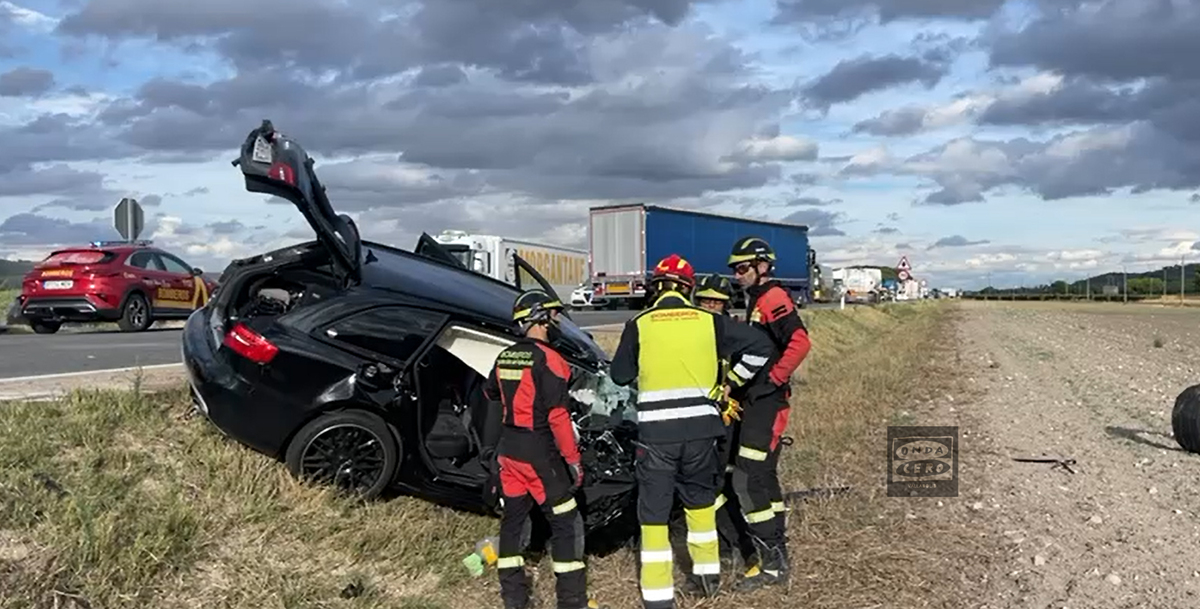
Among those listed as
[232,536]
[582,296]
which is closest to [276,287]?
[232,536]

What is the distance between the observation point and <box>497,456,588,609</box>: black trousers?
17.1 ft

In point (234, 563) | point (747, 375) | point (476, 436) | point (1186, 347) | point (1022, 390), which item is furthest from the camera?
point (1186, 347)

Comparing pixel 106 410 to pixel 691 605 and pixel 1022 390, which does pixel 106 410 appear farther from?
pixel 1022 390

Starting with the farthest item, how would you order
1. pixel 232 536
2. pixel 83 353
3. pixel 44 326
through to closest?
pixel 44 326 < pixel 83 353 < pixel 232 536

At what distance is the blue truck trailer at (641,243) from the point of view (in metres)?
34.8

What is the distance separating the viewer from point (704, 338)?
5.32 meters

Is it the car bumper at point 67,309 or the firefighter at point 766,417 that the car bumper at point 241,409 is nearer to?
the firefighter at point 766,417

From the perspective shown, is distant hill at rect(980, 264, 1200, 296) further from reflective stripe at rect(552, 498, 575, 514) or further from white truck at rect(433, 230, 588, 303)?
reflective stripe at rect(552, 498, 575, 514)

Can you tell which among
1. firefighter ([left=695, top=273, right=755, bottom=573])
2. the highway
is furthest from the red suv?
firefighter ([left=695, top=273, right=755, bottom=573])

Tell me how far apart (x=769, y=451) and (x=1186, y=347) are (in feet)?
85.3

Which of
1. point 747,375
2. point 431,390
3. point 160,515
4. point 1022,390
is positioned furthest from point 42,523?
point 1022,390

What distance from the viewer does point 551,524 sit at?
5273mm

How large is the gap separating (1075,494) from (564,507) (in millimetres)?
4383

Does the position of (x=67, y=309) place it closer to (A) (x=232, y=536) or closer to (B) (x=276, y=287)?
(B) (x=276, y=287)
